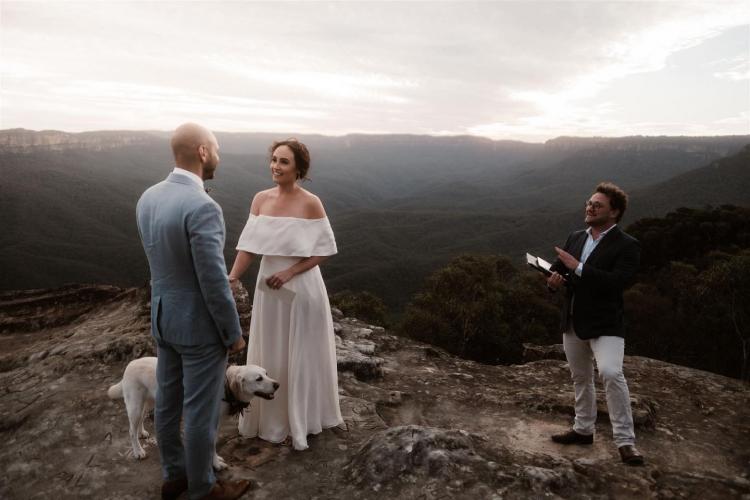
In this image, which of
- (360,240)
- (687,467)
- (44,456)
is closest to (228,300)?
(44,456)

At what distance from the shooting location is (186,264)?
2814 mm

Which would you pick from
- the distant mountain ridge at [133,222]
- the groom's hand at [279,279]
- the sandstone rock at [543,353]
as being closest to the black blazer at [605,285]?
the groom's hand at [279,279]

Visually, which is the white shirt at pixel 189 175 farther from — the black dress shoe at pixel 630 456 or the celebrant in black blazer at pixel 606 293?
the black dress shoe at pixel 630 456

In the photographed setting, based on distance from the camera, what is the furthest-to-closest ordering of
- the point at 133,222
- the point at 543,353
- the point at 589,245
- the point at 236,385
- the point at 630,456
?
the point at 133,222, the point at 543,353, the point at 589,245, the point at 630,456, the point at 236,385

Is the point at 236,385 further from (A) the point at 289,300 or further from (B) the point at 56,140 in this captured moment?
(B) the point at 56,140

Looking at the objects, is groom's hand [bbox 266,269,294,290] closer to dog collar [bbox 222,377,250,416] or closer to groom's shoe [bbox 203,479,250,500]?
dog collar [bbox 222,377,250,416]

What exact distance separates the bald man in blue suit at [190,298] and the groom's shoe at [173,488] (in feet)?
0.68

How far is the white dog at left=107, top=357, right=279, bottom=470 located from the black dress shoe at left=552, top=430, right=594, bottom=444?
10.2ft

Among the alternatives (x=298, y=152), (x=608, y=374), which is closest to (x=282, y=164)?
(x=298, y=152)

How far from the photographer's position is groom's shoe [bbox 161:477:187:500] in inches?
128

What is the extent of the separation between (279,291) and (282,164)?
109 cm

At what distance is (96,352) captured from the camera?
6.11m

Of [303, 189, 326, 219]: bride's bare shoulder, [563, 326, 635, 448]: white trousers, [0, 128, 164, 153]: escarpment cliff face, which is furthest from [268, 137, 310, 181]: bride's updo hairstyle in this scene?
[0, 128, 164, 153]: escarpment cliff face

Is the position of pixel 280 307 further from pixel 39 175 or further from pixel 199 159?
pixel 39 175
